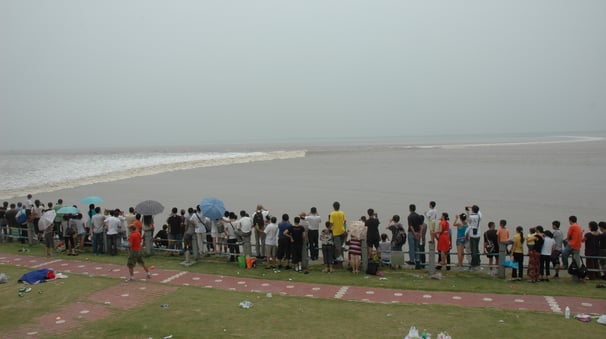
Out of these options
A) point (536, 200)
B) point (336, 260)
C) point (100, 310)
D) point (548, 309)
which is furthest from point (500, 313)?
point (536, 200)

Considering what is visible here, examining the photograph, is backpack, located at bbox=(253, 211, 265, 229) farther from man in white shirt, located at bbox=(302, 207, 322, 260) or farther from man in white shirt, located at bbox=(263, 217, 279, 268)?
man in white shirt, located at bbox=(302, 207, 322, 260)

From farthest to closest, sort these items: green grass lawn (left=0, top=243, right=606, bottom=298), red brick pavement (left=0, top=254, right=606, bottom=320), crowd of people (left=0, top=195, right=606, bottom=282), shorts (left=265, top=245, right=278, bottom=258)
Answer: shorts (left=265, top=245, right=278, bottom=258)
crowd of people (left=0, top=195, right=606, bottom=282)
green grass lawn (left=0, top=243, right=606, bottom=298)
red brick pavement (left=0, top=254, right=606, bottom=320)

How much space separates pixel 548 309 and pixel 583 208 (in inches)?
589

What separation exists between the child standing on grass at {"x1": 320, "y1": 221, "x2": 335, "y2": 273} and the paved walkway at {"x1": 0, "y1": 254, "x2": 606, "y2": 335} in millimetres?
1287

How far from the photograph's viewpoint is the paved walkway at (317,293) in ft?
29.3

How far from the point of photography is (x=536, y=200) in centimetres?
2353

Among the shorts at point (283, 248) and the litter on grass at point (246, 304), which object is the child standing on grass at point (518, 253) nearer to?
the shorts at point (283, 248)

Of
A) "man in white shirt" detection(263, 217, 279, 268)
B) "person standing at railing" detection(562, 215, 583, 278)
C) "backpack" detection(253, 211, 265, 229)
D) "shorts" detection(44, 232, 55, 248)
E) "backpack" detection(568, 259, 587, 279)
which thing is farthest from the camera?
"shorts" detection(44, 232, 55, 248)

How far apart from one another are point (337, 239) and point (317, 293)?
8.68 ft

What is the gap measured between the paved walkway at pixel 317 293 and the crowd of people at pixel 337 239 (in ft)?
4.09

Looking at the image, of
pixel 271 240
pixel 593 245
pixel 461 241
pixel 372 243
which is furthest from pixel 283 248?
pixel 593 245

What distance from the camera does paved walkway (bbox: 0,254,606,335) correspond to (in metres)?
8.95

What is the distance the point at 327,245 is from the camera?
1180cm

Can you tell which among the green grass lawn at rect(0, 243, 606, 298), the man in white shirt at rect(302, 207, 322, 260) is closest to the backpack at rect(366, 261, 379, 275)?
the green grass lawn at rect(0, 243, 606, 298)
